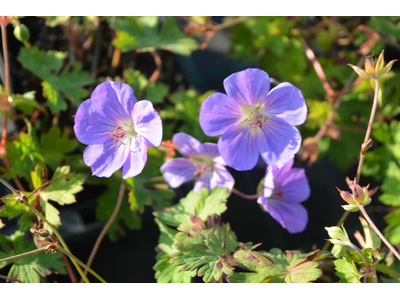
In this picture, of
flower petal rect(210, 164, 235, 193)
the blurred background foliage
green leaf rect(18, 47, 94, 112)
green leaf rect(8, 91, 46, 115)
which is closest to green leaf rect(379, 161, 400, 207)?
the blurred background foliage

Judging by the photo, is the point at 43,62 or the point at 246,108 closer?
the point at 246,108

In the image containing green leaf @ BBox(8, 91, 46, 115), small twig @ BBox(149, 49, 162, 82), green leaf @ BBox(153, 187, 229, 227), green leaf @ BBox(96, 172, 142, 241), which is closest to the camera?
green leaf @ BBox(153, 187, 229, 227)

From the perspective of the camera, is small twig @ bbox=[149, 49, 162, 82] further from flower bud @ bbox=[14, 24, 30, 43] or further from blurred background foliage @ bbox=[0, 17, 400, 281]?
flower bud @ bbox=[14, 24, 30, 43]

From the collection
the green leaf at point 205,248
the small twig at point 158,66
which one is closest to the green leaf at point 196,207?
the green leaf at point 205,248

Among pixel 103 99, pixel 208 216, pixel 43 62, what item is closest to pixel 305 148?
pixel 208 216

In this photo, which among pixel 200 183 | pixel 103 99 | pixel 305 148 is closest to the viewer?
pixel 103 99

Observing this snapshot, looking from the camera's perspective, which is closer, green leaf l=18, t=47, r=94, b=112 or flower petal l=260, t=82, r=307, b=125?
flower petal l=260, t=82, r=307, b=125

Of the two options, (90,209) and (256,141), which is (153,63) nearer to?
(90,209)
